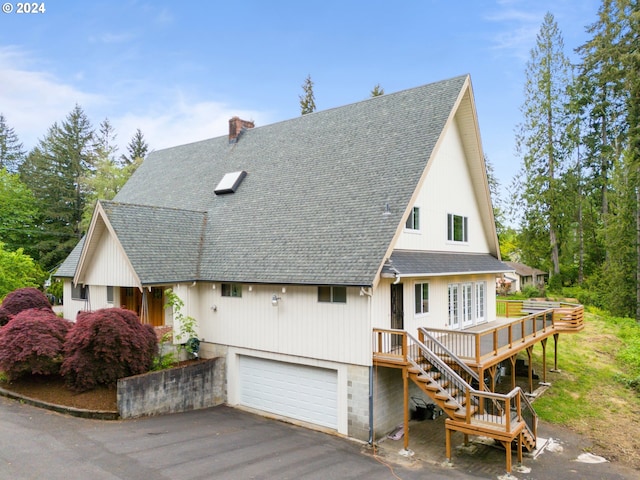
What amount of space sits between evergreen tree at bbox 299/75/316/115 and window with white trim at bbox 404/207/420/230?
115 ft

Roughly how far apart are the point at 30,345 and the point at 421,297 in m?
11.7

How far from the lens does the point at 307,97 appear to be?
46.1 m

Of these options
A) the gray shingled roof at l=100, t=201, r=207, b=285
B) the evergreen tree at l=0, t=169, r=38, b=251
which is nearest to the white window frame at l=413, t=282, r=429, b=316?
the gray shingled roof at l=100, t=201, r=207, b=285

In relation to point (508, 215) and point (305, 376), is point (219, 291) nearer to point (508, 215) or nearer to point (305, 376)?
point (305, 376)

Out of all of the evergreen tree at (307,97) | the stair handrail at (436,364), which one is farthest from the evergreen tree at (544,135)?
the stair handrail at (436,364)

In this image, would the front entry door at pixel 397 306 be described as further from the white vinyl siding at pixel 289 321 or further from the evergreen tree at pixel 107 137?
the evergreen tree at pixel 107 137

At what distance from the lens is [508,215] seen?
38.6 m

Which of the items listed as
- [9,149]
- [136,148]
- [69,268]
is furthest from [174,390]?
[9,149]

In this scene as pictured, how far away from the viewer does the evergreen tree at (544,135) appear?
3484 cm

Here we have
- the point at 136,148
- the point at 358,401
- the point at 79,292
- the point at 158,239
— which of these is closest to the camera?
the point at 358,401

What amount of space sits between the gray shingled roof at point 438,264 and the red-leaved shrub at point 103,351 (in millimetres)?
7459

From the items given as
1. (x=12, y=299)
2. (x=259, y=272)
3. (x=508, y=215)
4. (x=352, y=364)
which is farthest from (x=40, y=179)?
(x=508, y=215)

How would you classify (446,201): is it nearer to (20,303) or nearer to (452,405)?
(452,405)

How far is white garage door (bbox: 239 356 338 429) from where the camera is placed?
1195 cm
